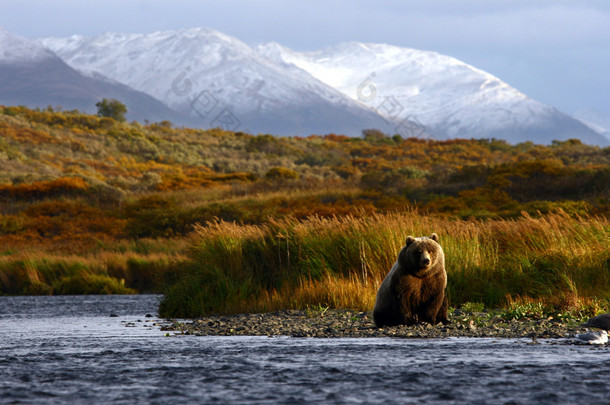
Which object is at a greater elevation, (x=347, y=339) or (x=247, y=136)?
(x=247, y=136)

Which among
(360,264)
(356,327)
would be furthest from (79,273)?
(356,327)

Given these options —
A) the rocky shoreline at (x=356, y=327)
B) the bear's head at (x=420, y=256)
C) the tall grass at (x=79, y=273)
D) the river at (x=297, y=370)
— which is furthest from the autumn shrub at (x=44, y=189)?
the bear's head at (x=420, y=256)

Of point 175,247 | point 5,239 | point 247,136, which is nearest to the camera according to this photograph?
point 175,247

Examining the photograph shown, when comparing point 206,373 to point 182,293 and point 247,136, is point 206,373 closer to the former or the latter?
point 182,293

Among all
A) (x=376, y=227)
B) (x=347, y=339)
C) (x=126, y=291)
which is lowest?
(x=126, y=291)

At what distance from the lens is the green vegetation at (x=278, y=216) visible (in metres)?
15.5

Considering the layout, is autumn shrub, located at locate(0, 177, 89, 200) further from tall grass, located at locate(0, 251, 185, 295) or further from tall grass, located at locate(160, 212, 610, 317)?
tall grass, located at locate(160, 212, 610, 317)

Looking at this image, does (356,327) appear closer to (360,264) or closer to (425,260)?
(425,260)

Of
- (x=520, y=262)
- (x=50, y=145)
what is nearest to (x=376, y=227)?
(x=520, y=262)

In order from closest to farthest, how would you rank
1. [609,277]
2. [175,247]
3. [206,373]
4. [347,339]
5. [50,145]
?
1. [206,373]
2. [347,339]
3. [609,277]
4. [175,247]
5. [50,145]

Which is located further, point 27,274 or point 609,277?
point 27,274

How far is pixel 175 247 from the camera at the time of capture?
30.4 metres

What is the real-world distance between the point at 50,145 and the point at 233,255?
170 feet

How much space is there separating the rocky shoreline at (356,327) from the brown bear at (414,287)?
0.17 meters
